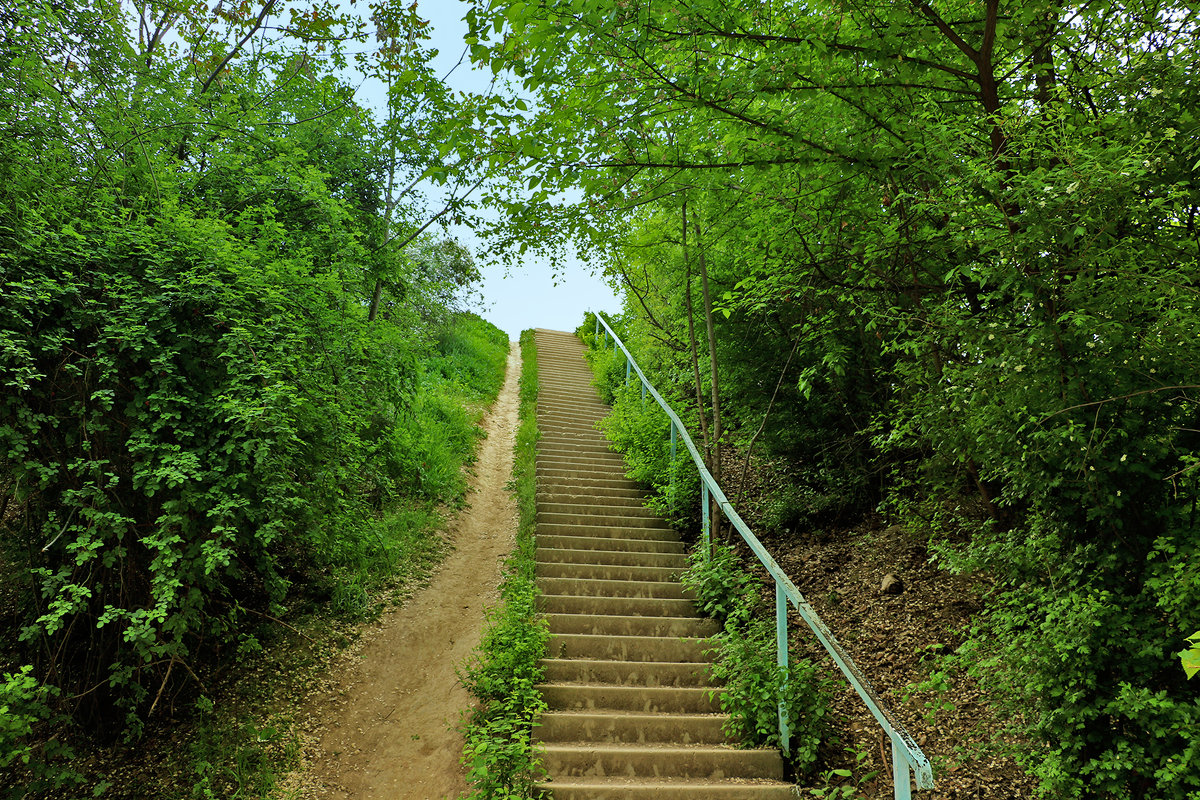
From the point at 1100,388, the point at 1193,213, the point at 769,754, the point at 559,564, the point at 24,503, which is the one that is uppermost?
the point at 1193,213

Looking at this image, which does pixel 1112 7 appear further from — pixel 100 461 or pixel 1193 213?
pixel 100 461

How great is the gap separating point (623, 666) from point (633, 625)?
0.65 meters

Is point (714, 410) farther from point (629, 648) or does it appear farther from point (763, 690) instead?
point (763, 690)

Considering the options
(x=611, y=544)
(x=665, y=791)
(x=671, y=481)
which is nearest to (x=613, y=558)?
(x=611, y=544)

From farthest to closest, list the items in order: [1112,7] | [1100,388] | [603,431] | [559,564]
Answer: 1. [603,431]
2. [559,564]
3. [1112,7]
4. [1100,388]

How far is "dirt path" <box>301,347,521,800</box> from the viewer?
442 centimetres

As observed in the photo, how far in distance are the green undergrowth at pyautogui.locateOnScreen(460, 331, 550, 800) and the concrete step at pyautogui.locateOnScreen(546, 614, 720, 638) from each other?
0.30 m

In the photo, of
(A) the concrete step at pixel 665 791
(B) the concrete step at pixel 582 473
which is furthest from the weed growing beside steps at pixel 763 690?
(B) the concrete step at pixel 582 473

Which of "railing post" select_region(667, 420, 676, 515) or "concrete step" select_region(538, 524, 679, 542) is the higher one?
"railing post" select_region(667, 420, 676, 515)

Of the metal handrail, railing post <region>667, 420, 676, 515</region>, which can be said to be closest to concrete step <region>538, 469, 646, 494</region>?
railing post <region>667, 420, 676, 515</region>

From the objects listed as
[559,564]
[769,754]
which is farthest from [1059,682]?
[559,564]

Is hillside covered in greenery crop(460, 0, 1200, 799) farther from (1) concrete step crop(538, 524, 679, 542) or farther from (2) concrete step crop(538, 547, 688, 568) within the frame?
(1) concrete step crop(538, 524, 679, 542)

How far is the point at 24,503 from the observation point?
13.6 feet

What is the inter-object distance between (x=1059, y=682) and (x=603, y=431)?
27.9ft
